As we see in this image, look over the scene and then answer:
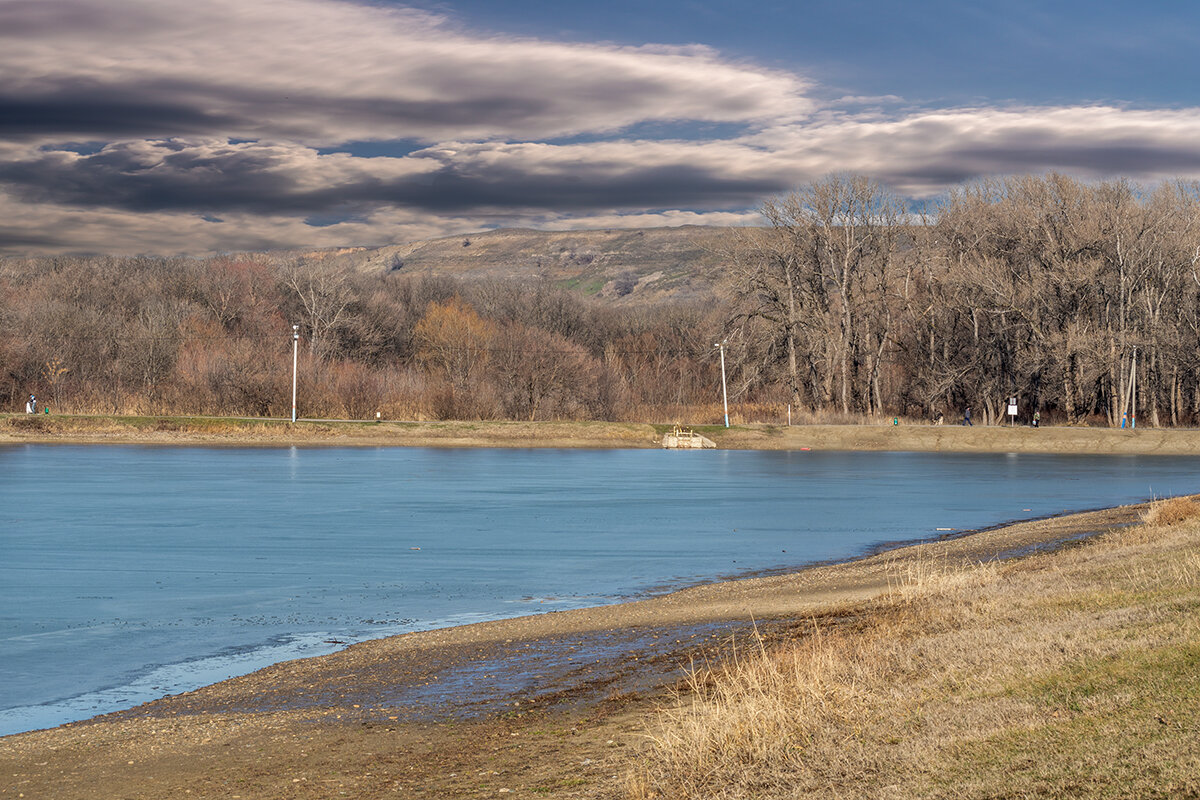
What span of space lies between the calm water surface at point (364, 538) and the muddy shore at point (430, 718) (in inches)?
56.5

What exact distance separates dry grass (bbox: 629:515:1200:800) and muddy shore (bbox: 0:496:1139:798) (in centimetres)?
89

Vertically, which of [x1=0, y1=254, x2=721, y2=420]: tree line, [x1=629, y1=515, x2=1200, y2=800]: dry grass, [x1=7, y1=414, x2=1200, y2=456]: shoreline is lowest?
[x1=7, y1=414, x2=1200, y2=456]: shoreline

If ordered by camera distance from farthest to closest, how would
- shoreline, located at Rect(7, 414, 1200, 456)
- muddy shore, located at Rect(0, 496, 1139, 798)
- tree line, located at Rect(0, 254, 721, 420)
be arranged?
tree line, located at Rect(0, 254, 721, 420) → shoreline, located at Rect(7, 414, 1200, 456) → muddy shore, located at Rect(0, 496, 1139, 798)

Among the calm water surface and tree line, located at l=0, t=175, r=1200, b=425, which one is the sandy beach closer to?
the calm water surface

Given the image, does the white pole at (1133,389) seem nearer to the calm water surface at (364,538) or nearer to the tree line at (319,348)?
the calm water surface at (364,538)

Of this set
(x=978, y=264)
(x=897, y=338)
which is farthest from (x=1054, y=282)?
(x=897, y=338)

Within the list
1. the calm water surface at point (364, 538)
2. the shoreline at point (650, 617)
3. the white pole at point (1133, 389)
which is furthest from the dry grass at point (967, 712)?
the white pole at point (1133, 389)

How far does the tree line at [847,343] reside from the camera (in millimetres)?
79438

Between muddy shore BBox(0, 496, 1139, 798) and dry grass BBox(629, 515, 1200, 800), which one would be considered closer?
dry grass BBox(629, 515, 1200, 800)

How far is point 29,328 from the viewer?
102 metres

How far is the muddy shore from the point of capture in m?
9.84

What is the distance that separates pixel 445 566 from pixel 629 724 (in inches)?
574

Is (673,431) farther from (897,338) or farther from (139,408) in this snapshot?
(139,408)

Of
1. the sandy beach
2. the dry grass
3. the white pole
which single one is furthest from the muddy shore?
the white pole
